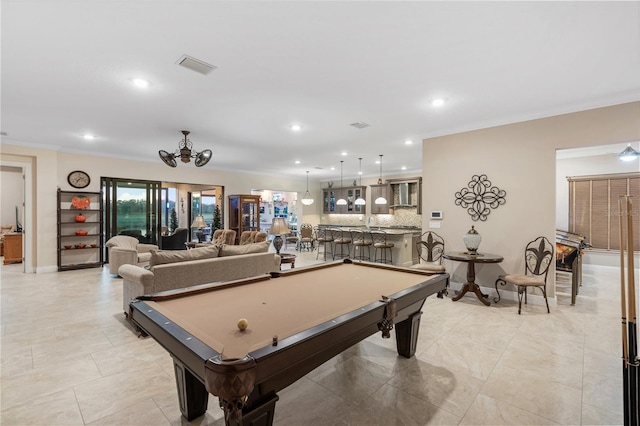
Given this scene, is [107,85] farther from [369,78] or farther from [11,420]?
[11,420]

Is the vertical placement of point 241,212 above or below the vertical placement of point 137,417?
above

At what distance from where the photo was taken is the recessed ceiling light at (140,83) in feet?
10.8

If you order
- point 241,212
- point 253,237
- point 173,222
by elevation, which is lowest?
point 253,237

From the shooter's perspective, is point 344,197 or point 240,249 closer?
Result: point 240,249

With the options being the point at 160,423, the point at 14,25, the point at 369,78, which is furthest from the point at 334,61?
the point at 160,423

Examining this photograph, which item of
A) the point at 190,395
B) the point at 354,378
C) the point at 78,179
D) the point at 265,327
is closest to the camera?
A: the point at 265,327

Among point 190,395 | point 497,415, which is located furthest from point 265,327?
point 497,415

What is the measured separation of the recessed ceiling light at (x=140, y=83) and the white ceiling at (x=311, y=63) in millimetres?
80

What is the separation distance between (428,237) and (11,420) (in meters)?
5.37

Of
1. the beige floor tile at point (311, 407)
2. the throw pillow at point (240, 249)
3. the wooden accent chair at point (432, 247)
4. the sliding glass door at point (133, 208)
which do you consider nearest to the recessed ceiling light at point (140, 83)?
the throw pillow at point (240, 249)

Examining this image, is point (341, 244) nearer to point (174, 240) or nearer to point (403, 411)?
point (174, 240)

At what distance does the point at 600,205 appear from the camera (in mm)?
7387

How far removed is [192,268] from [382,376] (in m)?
2.68

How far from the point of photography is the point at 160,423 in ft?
6.45
